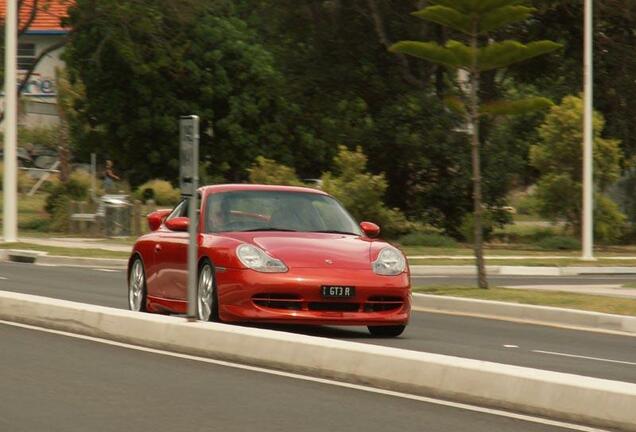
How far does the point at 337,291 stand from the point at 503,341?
212 centimetres

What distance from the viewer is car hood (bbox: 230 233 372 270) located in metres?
14.4

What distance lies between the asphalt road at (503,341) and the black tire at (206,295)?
1160 mm

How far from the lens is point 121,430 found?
339 inches

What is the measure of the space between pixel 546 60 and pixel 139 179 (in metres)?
14.4

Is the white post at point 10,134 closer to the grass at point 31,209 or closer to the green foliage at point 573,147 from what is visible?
the grass at point 31,209

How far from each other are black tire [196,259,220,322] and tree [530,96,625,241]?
26.2 meters

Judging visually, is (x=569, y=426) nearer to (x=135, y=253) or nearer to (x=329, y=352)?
(x=329, y=352)

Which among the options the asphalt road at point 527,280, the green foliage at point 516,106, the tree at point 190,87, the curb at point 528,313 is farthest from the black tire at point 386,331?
the tree at point 190,87

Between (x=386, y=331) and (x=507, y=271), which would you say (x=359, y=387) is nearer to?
(x=386, y=331)

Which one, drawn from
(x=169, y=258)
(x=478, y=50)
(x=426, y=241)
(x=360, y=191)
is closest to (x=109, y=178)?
(x=360, y=191)

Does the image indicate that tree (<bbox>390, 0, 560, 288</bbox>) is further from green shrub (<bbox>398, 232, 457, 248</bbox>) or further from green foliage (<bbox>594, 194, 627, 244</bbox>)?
green foliage (<bbox>594, 194, 627, 244</bbox>)

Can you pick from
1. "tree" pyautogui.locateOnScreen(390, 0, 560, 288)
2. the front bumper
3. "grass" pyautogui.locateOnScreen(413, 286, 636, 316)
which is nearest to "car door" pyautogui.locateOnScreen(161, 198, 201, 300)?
the front bumper

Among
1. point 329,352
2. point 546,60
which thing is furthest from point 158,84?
point 329,352

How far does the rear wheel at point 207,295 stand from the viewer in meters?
14.5
